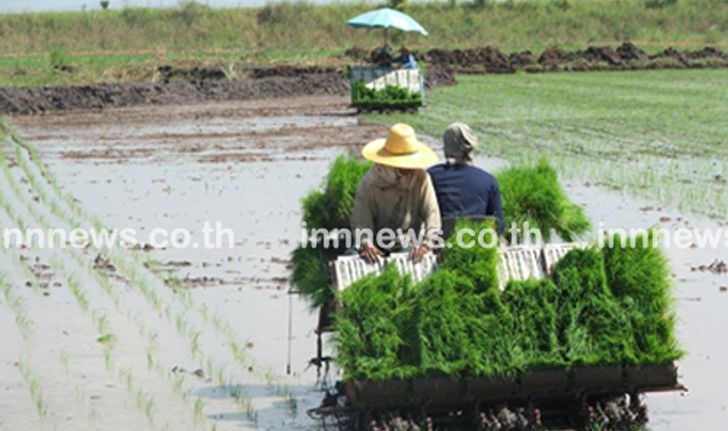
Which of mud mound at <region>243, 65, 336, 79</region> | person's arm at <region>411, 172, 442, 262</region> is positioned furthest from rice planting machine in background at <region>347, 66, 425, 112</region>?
person's arm at <region>411, 172, 442, 262</region>

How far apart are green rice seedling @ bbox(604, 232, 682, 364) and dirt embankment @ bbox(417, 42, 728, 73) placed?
35.1 meters

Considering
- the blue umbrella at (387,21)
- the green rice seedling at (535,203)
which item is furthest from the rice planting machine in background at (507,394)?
the blue umbrella at (387,21)

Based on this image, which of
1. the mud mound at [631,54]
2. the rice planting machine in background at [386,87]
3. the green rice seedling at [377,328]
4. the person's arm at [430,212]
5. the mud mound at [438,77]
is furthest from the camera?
the mud mound at [631,54]

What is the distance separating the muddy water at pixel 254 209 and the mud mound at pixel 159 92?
2420 millimetres

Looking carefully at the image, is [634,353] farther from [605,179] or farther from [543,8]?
[543,8]

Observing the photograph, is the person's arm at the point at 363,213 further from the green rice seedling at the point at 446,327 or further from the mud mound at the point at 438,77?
the mud mound at the point at 438,77

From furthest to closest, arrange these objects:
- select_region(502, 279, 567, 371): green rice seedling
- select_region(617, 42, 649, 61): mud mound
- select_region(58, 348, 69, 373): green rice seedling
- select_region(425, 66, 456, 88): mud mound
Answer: select_region(617, 42, 649, 61): mud mound → select_region(425, 66, 456, 88): mud mound → select_region(58, 348, 69, 373): green rice seedling → select_region(502, 279, 567, 371): green rice seedling

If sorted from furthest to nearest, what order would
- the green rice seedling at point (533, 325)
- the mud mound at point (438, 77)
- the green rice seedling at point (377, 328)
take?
the mud mound at point (438, 77) < the green rice seedling at point (533, 325) < the green rice seedling at point (377, 328)

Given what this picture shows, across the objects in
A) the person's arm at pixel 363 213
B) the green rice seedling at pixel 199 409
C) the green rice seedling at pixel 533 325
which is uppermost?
the person's arm at pixel 363 213

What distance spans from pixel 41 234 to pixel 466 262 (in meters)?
7.45

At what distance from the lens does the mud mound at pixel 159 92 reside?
3150 centimetres

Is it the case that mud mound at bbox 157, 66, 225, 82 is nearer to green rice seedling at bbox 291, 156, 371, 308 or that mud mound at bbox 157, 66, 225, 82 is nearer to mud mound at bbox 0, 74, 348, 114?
mud mound at bbox 0, 74, 348, 114

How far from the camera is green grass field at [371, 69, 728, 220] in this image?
1519 cm

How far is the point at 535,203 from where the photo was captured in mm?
7539
